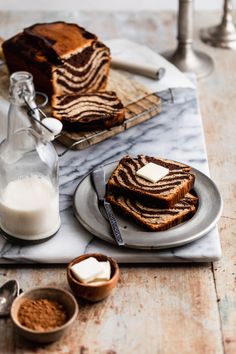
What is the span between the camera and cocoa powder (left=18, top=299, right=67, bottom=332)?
1661 millimetres

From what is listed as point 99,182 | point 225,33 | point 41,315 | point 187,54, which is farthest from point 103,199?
point 225,33

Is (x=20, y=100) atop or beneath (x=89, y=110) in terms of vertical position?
atop

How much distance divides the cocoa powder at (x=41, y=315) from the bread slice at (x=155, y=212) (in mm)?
362

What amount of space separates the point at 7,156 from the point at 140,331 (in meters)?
0.57

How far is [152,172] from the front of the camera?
6.77 feet

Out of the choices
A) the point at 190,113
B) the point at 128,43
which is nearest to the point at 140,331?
the point at 190,113

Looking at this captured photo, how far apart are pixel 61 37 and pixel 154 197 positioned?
0.91 meters

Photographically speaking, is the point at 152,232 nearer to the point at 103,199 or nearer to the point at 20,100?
the point at 103,199

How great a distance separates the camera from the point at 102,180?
214 cm

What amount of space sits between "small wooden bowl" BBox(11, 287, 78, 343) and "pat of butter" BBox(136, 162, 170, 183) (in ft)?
1.52

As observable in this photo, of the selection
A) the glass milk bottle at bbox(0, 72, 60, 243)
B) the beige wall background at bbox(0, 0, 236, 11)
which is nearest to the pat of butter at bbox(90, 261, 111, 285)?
the glass milk bottle at bbox(0, 72, 60, 243)

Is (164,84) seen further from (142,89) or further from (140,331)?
(140,331)

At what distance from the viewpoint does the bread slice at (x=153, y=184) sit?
1.98 metres

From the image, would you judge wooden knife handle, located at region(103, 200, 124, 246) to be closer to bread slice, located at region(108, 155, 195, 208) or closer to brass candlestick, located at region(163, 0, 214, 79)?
bread slice, located at region(108, 155, 195, 208)
